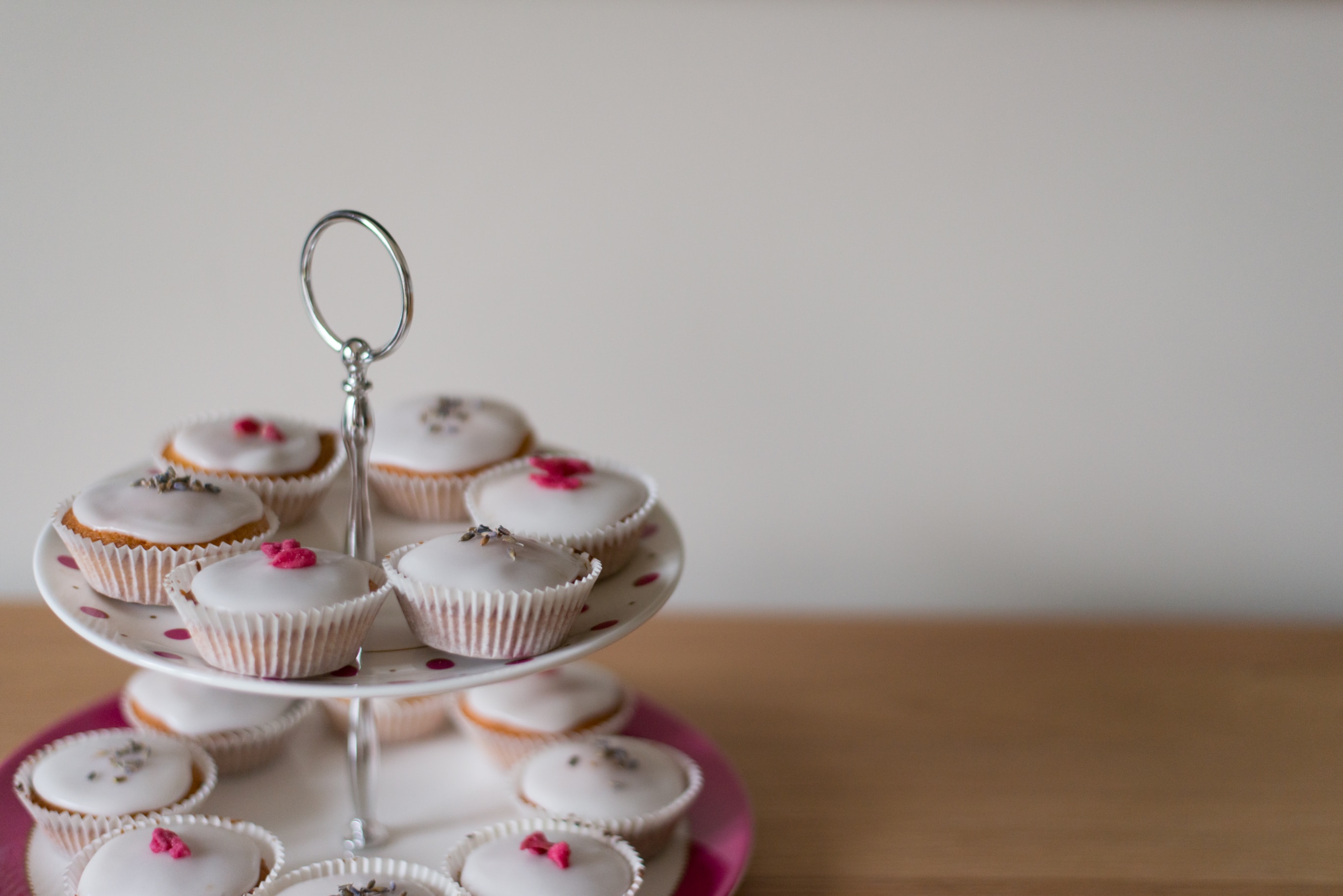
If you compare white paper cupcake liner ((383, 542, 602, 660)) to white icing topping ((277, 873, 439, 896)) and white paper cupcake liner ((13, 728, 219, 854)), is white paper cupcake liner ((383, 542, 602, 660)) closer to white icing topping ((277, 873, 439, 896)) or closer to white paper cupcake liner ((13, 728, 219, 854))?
white icing topping ((277, 873, 439, 896))

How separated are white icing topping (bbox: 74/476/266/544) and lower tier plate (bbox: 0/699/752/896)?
31 centimetres

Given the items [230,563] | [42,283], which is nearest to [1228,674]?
[230,563]

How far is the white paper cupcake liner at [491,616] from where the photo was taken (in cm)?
80

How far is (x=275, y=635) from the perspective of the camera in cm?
77

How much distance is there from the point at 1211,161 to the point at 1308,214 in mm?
166

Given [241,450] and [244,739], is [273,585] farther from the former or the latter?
[244,739]

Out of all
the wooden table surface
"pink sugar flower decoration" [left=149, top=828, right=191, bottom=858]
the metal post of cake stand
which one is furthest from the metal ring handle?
the wooden table surface

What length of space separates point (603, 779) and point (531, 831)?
9 centimetres

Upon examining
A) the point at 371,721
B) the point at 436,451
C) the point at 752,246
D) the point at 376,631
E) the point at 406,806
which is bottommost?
the point at 406,806

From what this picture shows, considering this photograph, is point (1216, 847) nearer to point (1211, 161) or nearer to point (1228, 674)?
point (1228, 674)

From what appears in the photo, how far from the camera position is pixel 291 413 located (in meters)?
1.54

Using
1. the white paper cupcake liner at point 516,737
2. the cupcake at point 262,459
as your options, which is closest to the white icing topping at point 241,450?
the cupcake at point 262,459

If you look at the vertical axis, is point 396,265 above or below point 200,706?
above

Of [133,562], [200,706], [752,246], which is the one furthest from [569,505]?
[752,246]
